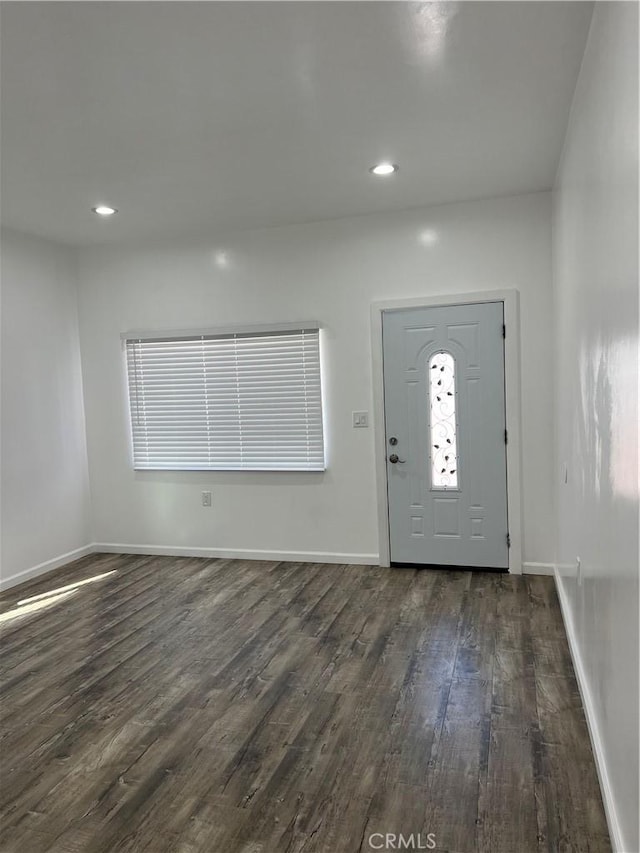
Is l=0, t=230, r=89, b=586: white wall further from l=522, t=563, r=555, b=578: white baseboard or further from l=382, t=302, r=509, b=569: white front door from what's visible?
l=522, t=563, r=555, b=578: white baseboard

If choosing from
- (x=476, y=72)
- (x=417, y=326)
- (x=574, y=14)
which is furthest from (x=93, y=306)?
(x=574, y=14)

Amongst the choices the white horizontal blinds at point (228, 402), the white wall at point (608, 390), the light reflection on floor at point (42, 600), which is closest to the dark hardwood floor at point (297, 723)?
the light reflection on floor at point (42, 600)

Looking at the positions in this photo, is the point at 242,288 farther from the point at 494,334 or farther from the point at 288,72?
the point at 288,72

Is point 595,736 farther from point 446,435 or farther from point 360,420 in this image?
point 360,420

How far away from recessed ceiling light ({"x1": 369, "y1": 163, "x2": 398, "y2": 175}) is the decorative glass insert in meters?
→ 1.37

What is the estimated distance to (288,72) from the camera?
2.45m

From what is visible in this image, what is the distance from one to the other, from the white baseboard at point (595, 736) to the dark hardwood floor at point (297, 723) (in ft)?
0.17

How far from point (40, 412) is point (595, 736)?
174 inches

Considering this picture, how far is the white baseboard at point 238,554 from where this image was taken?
4.79 meters

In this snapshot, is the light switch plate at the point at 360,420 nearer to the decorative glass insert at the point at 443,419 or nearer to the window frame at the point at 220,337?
the window frame at the point at 220,337

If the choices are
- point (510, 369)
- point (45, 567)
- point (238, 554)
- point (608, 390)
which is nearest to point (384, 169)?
point (510, 369)

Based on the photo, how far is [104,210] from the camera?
13.8 ft

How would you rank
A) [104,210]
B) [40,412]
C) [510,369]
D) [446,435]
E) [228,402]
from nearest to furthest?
[104,210] → [510,369] → [446,435] → [40,412] → [228,402]

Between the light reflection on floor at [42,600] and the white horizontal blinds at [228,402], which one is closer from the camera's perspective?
the light reflection on floor at [42,600]
